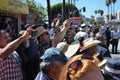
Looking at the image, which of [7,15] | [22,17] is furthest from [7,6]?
[22,17]

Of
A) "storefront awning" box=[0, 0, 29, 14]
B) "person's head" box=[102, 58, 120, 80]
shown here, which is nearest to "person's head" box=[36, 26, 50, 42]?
"person's head" box=[102, 58, 120, 80]

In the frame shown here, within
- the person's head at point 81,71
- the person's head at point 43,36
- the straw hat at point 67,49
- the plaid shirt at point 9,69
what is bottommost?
the plaid shirt at point 9,69

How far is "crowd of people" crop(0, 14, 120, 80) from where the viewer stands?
2.91 m

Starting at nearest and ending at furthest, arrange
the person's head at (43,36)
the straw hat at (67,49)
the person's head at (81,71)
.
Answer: the person's head at (81,71) → the straw hat at (67,49) → the person's head at (43,36)

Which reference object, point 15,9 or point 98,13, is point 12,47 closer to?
point 15,9

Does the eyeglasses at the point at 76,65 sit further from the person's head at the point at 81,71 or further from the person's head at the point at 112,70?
the person's head at the point at 112,70

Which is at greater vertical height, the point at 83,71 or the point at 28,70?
the point at 83,71

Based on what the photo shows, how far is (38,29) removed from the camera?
6.85m

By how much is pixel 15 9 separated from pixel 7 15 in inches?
35.8

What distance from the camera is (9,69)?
5.52m

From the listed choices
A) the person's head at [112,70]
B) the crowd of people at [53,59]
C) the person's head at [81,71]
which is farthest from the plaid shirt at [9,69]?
the person's head at [81,71]

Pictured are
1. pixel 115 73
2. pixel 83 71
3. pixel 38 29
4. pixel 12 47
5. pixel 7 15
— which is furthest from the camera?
pixel 7 15

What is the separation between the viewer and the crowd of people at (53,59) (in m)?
2.91

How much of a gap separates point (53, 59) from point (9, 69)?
5.89ft
